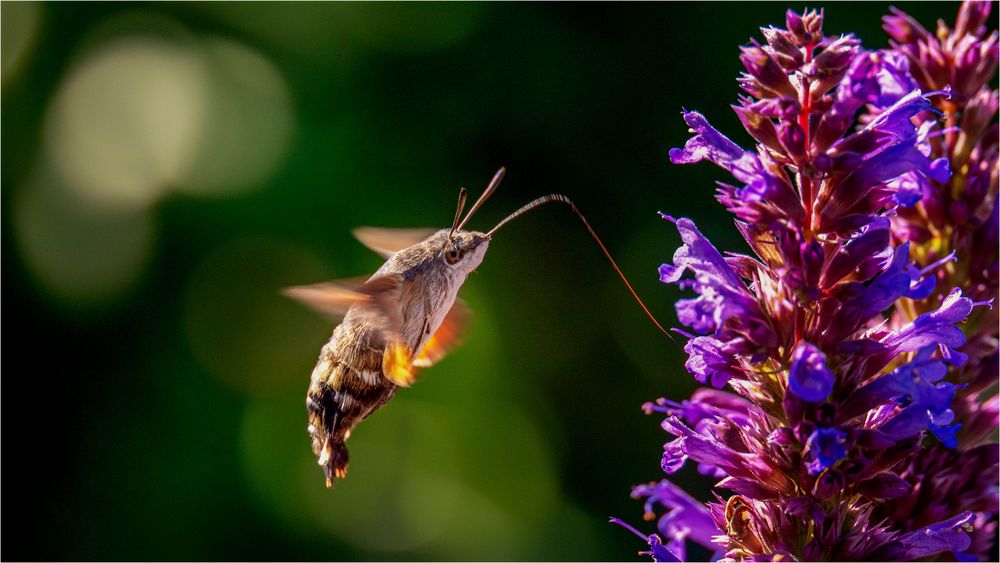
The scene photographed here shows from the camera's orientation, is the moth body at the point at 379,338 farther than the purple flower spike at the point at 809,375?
Yes

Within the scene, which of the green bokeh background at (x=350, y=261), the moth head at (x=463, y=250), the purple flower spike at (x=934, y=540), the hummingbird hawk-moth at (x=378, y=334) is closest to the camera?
the purple flower spike at (x=934, y=540)

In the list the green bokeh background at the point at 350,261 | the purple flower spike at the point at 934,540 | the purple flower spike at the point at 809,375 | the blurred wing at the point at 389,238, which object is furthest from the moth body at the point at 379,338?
the green bokeh background at the point at 350,261

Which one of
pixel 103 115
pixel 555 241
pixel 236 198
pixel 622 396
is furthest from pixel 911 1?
pixel 103 115

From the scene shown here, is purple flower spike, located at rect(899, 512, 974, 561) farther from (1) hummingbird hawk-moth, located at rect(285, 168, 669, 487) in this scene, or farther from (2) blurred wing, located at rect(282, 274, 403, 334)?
(2) blurred wing, located at rect(282, 274, 403, 334)

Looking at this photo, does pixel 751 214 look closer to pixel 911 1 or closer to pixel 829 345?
pixel 829 345

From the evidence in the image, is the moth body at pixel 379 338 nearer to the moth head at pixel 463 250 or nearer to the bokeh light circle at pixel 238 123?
the moth head at pixel 463 250

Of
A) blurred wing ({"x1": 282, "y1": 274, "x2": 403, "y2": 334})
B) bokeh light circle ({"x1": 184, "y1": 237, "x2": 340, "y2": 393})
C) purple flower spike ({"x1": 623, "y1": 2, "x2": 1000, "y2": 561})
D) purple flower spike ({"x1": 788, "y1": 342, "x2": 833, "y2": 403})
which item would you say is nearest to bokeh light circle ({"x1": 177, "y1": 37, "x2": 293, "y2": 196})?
bokeh light circle ({"x1": 184, "y1": 237, "x2": 340, "y2": 393})
